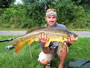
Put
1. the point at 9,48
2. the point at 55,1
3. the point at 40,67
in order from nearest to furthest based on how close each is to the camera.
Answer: the point at 40,67 → the point at 9,48 → the point at 55,1

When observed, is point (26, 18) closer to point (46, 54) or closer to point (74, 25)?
point (74, 25)

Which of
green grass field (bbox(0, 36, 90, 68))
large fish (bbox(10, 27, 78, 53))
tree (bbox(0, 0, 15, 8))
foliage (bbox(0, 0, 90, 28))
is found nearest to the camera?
large fish (bbox(10, 27, 78, 53))

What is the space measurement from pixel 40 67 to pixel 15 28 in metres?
6.77

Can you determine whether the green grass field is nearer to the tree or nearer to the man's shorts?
the man's shorts

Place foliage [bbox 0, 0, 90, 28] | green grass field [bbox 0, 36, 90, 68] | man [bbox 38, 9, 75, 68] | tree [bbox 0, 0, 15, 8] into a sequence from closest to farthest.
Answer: man [bbox 38, 9, 75, 68] < green grass field [bbox 0, 36, 90, 68] < foliage [bbox 0, 0, 90, 28] < tree [bbox 0, 0, 15, 8]

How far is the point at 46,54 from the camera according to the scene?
3070 mm

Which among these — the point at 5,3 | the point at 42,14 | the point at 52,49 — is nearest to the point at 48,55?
the point at 52,49

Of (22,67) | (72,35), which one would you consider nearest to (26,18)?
(22,67)

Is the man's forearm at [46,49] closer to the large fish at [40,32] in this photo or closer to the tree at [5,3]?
the large fish at [40,32]

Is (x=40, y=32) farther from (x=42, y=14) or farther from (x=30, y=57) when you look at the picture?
(x=42, y=14)

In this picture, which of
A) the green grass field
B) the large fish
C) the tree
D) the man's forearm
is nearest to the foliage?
the green grass field

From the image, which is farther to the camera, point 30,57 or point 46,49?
point 30,57

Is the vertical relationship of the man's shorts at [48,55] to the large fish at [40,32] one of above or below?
below

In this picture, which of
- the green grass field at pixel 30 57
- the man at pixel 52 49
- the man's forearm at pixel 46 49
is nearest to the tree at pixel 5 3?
the green grass field at pixel 30 57
